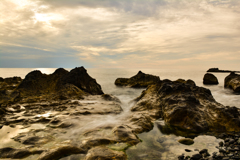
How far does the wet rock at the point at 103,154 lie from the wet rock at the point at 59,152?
0.44 metres

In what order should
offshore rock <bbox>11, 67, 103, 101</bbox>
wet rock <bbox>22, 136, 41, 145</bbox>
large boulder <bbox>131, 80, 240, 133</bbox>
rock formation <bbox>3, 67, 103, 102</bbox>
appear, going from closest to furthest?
wet rock <bbox>22, 136, 41, 145</bbox>, large boulder <bbox>131, 80, 240, 133</bbox>, rock formation <bbox>3, 67, 103, 102</bbox>, offshore rock <bbox>11, 67, 103, 101</bbox>

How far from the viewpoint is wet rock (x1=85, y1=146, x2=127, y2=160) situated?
4351 millimetres

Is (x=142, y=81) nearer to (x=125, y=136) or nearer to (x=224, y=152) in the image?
(x=125, y=136)

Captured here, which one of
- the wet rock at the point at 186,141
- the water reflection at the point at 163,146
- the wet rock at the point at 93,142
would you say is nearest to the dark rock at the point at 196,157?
the water reflection at the point at 163,146

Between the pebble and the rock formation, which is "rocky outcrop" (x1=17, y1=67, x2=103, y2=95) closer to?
the rock formation

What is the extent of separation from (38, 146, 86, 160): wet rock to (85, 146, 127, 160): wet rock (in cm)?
44

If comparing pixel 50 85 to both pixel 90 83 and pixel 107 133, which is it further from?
pixel 107 133

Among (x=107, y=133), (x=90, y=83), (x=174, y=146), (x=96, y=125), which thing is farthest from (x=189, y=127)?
(x=90, y=83)

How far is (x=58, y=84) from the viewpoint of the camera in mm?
15977

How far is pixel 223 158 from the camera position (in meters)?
4.45

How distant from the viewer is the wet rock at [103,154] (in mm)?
4351

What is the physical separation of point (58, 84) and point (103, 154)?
13.3 meters

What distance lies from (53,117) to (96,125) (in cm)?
275

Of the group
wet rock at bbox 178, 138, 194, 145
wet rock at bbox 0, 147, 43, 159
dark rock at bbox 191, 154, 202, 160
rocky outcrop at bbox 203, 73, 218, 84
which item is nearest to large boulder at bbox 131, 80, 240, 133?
wet rock at bbox 178, 138, 194, 145
